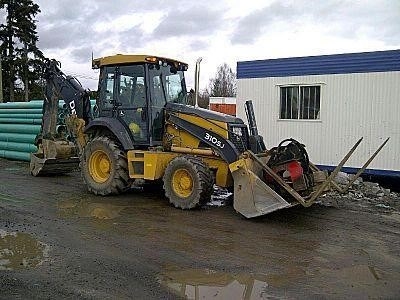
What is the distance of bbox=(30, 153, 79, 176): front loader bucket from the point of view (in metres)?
12.5

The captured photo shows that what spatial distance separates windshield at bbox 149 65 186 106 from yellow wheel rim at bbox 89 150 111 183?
169 centimetres

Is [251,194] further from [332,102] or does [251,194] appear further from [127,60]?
[332,102]

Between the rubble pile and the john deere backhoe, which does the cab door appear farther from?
the rubble pile

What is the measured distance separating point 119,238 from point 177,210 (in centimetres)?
201

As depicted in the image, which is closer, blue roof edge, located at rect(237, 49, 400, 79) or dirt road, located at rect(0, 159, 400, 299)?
dirt road, located at rect(0, 159, 400, 299)

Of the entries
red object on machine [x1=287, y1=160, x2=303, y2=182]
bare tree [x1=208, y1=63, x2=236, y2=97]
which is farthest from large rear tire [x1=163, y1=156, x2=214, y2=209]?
bare tree [x1=208, y1=63, x2=236, y2=97]

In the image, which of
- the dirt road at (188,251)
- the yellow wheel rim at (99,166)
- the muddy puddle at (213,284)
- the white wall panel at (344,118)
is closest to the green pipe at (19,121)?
the yellow wheel rim at (99,166)

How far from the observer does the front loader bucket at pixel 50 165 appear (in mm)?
12492

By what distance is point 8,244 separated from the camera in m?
6.43

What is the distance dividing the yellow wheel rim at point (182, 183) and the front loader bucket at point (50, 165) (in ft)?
16.2

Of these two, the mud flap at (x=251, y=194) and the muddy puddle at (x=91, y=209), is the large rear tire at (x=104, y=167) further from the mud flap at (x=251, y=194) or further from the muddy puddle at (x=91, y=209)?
the mud flap at (x=251, y=194)

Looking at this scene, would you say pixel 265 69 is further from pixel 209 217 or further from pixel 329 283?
pixel 329 283

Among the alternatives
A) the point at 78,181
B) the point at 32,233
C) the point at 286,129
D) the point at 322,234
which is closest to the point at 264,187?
the point at 322,234

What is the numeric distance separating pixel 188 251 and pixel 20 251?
214cm
